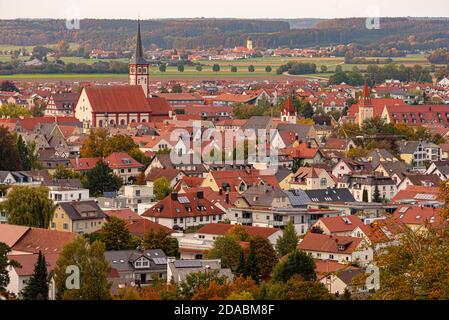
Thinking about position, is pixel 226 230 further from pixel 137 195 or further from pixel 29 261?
pixel 137 195

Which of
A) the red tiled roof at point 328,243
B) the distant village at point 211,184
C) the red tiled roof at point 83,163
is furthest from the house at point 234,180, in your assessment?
the red tiled roof at point 328,243

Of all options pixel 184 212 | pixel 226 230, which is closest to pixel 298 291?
pixel 226 230

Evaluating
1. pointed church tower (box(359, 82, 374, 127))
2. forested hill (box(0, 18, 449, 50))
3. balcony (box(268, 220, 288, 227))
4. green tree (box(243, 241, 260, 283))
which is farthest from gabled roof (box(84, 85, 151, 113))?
forested hill (box(0, 18, 449, 50))

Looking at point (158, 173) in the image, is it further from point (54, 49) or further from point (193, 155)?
point (54, 49)

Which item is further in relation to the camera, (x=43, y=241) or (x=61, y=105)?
(x=61, y=105)

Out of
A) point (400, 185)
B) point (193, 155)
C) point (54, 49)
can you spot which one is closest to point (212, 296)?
point (400, 185)
